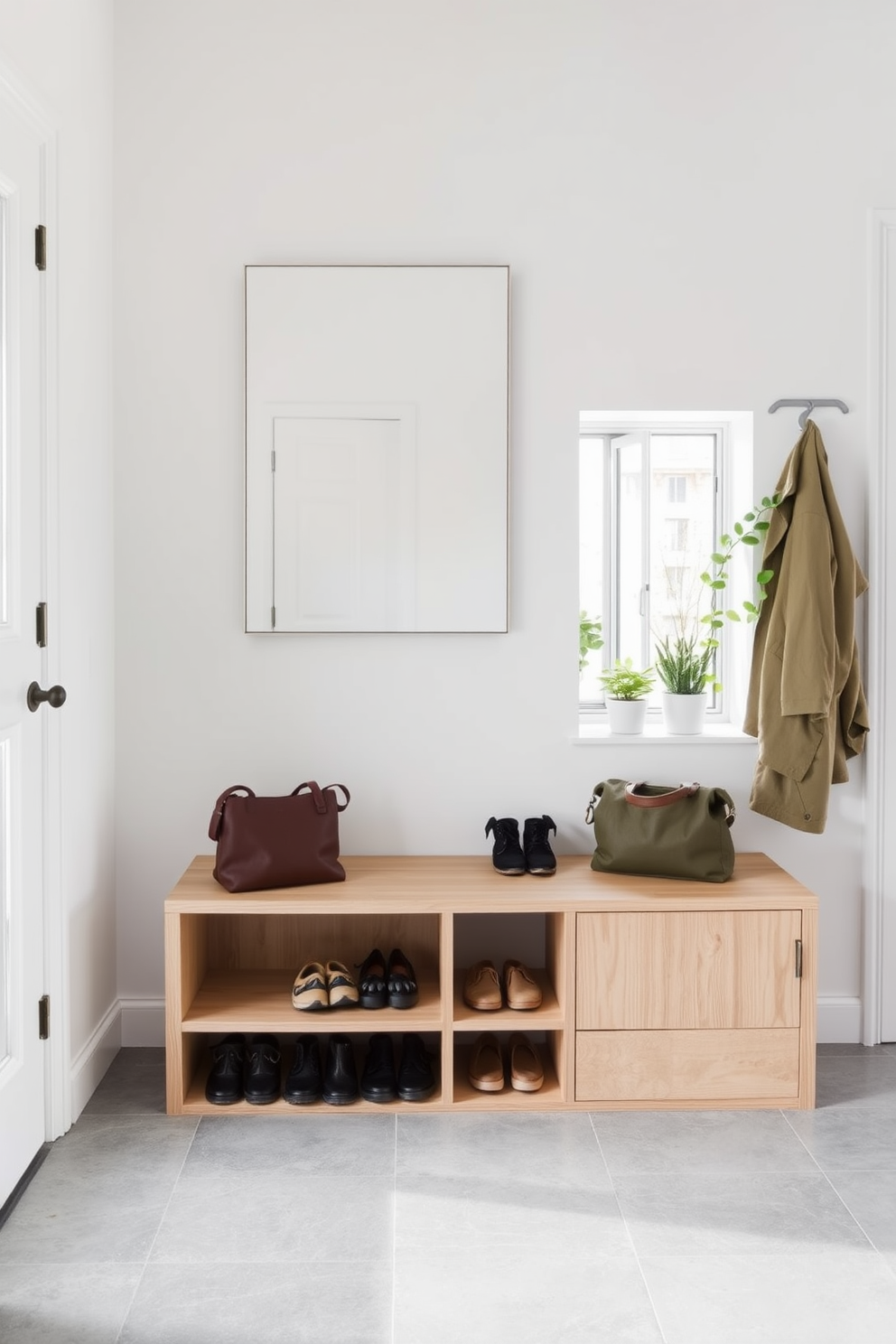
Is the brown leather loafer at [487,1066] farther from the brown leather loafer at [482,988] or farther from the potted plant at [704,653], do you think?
the potted plant at [704,653]

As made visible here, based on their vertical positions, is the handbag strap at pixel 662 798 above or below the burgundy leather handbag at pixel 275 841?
above

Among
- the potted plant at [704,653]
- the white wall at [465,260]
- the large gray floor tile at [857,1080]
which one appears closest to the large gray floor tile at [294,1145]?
the white wall at [465,260]

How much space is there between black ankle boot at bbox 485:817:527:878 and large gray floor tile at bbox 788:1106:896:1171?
2.67 ft

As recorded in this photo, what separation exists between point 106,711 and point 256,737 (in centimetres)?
37

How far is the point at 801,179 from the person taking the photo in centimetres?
282

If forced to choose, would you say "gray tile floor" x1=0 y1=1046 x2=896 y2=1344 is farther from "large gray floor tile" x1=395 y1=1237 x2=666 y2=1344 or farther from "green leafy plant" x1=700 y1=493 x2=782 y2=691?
"green leafy plant" x1=700 y1=493 x2=782 y2=691

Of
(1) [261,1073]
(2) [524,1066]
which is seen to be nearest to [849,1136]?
(2) [524,1066]

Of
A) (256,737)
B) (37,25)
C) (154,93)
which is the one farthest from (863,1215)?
(154,93)

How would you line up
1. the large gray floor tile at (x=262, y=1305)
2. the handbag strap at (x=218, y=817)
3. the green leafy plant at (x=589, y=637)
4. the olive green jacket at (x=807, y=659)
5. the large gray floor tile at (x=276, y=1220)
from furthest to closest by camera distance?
the green leafy plant at (x=589, y=637) → the olive green jacket at (x=807, y=659) → the handbag strap at (x=218, y=817) → the large gray floor tile at (x=276, y=1220) → the large gray floor tile at (x=262, y=1305)

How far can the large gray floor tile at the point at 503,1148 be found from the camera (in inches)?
87.4

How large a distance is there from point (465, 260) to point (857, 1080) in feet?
7.28

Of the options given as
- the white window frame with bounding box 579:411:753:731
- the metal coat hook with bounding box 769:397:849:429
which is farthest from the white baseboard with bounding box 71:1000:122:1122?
the metal coat hook with bounding box 769:397:849:429

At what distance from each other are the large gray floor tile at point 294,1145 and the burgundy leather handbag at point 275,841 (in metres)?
0.51

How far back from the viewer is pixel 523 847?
276cm
